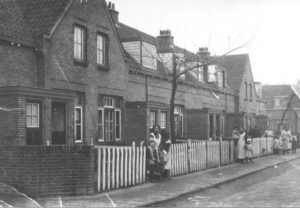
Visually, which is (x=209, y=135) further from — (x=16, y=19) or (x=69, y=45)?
(x=16, y=19)

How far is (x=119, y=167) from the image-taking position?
1261 cm

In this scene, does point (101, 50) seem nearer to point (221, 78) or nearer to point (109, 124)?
point (109, 124)

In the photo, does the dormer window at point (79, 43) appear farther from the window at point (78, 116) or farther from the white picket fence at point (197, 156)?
the white picket fence at point (197, 156)

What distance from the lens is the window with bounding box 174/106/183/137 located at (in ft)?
91.0

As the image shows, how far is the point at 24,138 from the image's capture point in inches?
525

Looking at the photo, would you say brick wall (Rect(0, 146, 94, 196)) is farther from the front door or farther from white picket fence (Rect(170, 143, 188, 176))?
white picket fence (Rect(170, 143, 188, 176))

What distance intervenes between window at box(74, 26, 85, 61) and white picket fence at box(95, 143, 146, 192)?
19.4 feet

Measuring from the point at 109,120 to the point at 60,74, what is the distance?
14.1ft

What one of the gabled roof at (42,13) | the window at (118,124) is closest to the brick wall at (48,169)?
the gabled roof at (42,13)

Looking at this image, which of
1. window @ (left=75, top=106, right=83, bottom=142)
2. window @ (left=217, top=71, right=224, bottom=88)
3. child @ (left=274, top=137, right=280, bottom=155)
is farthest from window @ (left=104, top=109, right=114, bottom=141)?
window @ (left=217, top=71, right=224, bottom=88)

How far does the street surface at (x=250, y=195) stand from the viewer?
410 inches

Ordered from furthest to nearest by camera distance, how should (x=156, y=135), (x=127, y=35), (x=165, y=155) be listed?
(x=127, y=35)
(x=165, y=155)
(x=156, y=135)

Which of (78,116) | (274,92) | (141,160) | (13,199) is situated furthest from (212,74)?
(274,92)

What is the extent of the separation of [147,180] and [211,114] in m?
16.1
